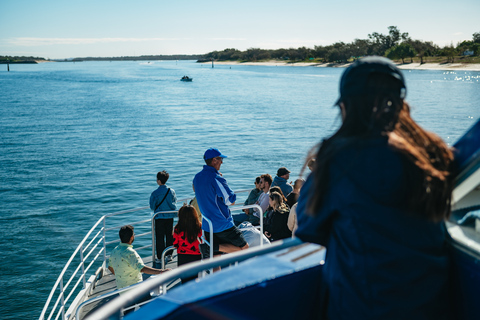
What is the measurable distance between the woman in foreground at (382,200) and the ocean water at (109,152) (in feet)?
0.41

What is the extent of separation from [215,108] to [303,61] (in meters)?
141

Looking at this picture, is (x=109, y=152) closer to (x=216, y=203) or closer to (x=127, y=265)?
(x=127, y=265)

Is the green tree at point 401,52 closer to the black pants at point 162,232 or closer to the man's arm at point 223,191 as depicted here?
the black pants at point 162,232

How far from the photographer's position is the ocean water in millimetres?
15336

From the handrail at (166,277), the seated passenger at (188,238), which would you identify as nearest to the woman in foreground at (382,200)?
the handrail at (166,277)

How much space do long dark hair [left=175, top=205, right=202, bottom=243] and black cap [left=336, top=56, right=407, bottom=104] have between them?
3926mm

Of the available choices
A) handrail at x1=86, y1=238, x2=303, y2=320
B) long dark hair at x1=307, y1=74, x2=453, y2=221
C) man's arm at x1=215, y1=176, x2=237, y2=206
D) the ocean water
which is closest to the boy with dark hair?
man's arm at x1=215, y1=176, x2=237, y2=206

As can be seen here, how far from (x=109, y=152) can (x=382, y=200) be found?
94.4 ft

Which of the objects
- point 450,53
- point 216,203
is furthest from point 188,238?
point 450,53

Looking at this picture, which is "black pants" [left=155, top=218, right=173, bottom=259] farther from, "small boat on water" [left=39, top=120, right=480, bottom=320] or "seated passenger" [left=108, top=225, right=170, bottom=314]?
"small boat on water" [left=39, top=120, right=480, bottom=320]

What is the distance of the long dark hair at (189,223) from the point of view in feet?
17.0

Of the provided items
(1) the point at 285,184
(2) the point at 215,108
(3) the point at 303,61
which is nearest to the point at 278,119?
(2) the point at 215,108

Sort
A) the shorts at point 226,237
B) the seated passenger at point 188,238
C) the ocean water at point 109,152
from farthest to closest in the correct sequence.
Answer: the ocean water at point 109,152, the seated passenger at point 188,238, the shorts at point 226,237

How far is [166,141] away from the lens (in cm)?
3256
